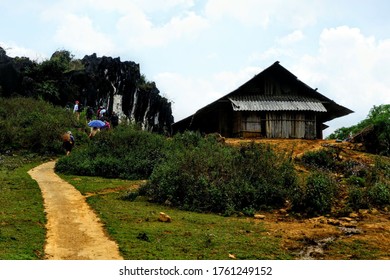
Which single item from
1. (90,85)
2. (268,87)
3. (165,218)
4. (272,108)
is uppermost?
(90,85)

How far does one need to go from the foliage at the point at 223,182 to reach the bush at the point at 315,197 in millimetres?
693

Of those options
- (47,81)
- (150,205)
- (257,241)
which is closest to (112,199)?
(150,205)

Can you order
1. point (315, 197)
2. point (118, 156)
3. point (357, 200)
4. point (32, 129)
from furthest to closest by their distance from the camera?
point (32, 129) → point (118, 156) → point (357, 200) → point (315, 197)

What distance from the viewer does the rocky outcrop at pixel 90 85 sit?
115 feet

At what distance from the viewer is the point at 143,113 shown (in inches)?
1655

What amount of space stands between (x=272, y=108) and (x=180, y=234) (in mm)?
18692

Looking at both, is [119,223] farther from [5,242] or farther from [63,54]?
[63,54]

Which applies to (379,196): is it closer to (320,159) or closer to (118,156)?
(320,159)

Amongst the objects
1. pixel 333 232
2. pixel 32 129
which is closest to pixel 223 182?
pixel 333 232

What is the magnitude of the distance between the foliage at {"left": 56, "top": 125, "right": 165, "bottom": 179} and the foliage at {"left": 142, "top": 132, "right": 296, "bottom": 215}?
3569 mm

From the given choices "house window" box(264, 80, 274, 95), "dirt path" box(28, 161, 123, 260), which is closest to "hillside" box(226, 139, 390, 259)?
"dirt path" box(28, 161, 123, 260)

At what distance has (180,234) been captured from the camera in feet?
30.7

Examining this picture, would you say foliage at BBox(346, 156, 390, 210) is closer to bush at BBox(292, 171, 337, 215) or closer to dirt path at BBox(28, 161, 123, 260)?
bush at BBox(292, 171, 337, 215)
